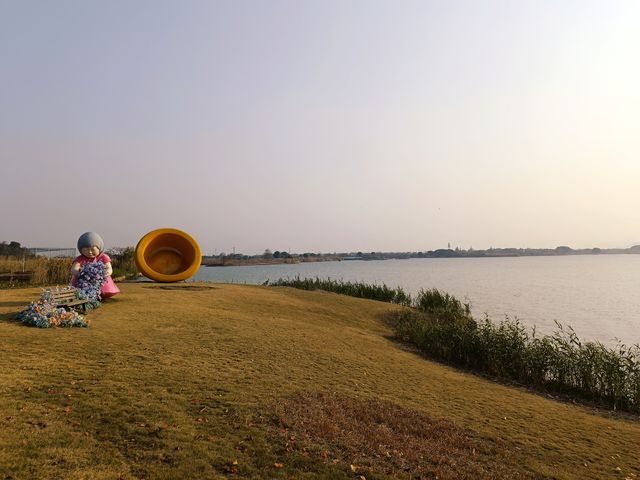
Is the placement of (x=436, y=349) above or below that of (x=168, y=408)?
below

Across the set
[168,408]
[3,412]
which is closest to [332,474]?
[168,408]

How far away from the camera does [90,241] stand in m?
12.8

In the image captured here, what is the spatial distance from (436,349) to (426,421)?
6.71 metres

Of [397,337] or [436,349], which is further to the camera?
[397,337]

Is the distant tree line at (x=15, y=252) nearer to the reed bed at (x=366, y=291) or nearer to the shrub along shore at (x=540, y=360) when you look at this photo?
the reed bed at (x=366, y=291)

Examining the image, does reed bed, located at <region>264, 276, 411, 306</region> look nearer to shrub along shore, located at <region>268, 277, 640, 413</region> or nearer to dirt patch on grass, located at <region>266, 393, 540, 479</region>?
shrub along shore, located at <region>268, 277, 640, 413</region>

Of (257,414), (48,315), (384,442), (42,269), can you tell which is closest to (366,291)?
(48,315)

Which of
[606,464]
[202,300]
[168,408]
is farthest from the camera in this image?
[202,300]

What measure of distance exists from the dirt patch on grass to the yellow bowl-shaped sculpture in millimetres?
12681

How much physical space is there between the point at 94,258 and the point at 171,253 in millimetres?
5585

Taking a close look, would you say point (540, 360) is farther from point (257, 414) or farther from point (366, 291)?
point (366, 291)

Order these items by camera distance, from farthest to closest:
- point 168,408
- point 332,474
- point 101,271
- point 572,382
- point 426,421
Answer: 1. point 101,271
2. point 572,382
3. point 426,421
4. point 168,408
5. point 332,474

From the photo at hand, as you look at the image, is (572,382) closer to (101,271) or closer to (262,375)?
(262,375)

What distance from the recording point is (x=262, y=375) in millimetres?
7066
